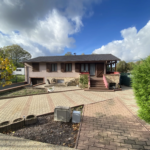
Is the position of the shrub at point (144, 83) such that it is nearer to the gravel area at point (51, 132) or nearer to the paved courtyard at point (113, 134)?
the paved courtyard at point (113, 134)

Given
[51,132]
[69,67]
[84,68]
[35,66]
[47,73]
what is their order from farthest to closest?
[35,66]
[47,73]
[69,67]
[84,68]
[51,132]

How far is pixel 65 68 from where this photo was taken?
540 inches

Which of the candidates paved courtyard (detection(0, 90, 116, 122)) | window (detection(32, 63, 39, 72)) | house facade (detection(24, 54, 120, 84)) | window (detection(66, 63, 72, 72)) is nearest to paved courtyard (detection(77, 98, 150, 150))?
paved courtyard (detection(0, 90, 116, 122))

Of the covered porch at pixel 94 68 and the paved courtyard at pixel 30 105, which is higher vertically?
the covered porch at pixel 94 68

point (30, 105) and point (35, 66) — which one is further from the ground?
point (35, 66)

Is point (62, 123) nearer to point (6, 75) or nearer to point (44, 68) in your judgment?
point (6, 75)

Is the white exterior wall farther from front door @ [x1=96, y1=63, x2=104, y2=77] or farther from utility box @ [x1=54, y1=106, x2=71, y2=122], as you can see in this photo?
utility box @ [x1=54, y1=106, x2=71, y2=122]

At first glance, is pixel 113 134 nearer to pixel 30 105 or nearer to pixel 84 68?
pixel 30 105

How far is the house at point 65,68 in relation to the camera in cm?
1271

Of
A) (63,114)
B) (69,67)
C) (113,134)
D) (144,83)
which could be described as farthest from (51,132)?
(69,67)

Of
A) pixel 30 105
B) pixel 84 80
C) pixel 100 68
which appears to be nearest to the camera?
pixel 30 105

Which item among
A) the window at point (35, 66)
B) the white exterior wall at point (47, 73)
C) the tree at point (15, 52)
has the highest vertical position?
the tree at point (15, 52)

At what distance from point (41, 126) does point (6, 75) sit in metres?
2.52

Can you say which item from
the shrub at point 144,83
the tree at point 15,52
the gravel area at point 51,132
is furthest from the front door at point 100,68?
the tree at point 15,52
